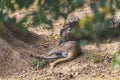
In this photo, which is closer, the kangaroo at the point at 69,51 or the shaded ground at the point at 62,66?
the shaded ground at the point at 62,66

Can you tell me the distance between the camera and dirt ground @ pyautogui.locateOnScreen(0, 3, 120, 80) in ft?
23.3

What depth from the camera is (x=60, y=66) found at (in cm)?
739

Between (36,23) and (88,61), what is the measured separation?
5186 mm

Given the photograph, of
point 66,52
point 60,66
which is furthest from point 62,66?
point 66,52

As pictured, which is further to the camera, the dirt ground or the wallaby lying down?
the wallaby lying down

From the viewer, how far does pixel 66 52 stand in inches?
305

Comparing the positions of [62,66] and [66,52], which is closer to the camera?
[62,66]

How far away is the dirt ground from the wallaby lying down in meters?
0.09

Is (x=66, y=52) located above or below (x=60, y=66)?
above

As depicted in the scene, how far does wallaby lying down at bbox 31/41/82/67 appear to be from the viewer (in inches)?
299

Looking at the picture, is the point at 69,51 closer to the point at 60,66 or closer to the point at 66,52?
the point at 66,52

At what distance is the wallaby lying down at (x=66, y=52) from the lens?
7.60 metres

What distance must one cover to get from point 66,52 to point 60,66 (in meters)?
0.45

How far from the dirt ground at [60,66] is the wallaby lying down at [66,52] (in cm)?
9
